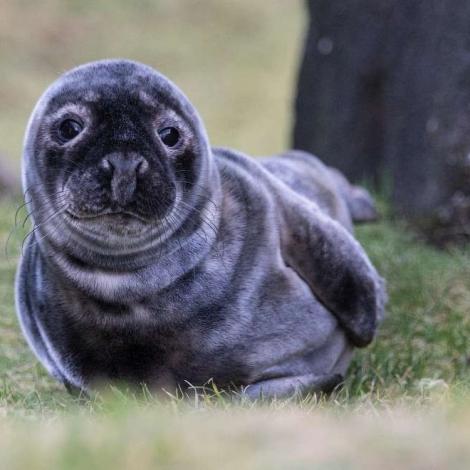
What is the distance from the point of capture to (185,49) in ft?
70.4

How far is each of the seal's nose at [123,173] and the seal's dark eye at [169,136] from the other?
29 centimetres

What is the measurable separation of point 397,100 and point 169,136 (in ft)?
12.0

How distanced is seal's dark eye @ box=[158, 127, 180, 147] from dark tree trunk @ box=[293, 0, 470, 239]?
2.97 meters

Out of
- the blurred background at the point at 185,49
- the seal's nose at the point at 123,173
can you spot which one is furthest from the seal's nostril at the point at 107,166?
the blurred background at the point at 185,49

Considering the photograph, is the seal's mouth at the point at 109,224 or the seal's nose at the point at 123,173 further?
the seal's mouth at the point at 109,224

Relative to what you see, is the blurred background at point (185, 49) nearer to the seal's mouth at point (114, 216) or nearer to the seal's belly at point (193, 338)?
the seal's belly at point (193, 338)

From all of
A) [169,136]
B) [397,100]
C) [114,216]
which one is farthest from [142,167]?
[397,100]

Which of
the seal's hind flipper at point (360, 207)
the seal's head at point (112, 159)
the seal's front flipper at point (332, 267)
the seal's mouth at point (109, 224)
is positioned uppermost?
the seal's head at point (112, 159)

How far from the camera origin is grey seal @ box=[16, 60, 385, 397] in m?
3.88

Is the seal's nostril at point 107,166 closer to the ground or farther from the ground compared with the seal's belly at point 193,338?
farther from the ground

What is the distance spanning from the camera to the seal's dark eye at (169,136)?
4.03 meters

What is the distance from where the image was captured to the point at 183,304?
4152mm

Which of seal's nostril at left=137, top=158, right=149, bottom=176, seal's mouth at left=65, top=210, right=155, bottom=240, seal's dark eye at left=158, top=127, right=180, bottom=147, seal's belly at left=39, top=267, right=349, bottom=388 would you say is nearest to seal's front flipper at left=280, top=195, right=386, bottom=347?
seal's belly at left=39, top=267, right=349, bottom=388

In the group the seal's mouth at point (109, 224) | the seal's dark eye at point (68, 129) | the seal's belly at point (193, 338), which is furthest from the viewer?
the seal's belly at point (193, 338)
